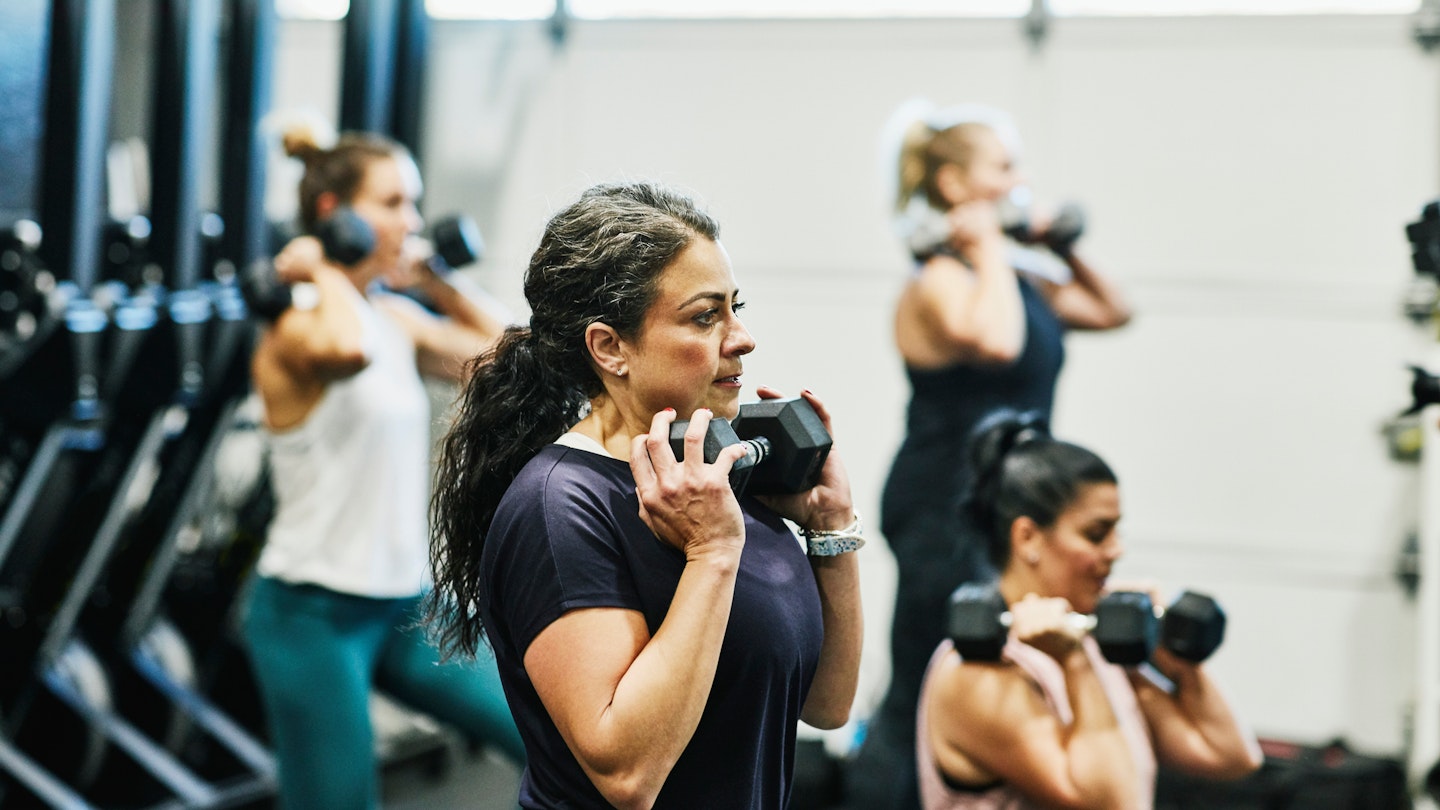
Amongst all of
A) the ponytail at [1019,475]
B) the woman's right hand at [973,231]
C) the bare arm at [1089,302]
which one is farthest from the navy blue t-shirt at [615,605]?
the bare arm at [1089,302]

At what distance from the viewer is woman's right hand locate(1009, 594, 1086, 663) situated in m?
2.07

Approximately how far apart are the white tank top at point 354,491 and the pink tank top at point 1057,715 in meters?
1.00

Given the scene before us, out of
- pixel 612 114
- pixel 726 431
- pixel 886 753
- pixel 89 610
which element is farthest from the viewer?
pixel 612 114

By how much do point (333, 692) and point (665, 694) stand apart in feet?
4.77

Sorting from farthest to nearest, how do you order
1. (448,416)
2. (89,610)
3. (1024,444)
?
(89,610)
(1024,444)
(448,416)

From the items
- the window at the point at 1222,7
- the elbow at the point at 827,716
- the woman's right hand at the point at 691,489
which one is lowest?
the elbow at the point at 827,716

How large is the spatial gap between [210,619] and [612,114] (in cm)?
188

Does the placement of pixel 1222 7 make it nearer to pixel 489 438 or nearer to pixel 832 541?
pixel 832 541

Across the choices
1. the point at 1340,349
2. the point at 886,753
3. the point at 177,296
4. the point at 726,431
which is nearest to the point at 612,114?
the point at 177,296

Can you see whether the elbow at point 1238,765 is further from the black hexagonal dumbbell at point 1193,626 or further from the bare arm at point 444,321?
the bare arm at point 444,321

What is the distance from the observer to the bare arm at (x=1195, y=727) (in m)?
2.31

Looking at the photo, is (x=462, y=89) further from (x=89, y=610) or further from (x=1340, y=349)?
(x=1340, y=349)

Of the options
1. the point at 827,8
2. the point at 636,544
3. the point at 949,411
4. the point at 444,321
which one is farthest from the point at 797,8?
the point at 636,544

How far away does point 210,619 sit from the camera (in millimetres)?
4172
